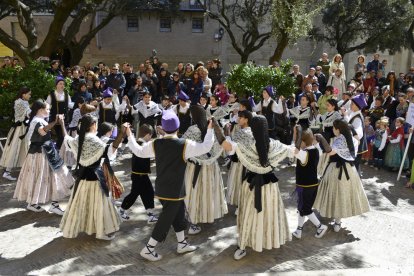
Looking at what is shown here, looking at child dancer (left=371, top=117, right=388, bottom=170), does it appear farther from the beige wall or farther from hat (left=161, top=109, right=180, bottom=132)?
the beige wall

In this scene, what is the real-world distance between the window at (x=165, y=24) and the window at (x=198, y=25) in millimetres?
1424

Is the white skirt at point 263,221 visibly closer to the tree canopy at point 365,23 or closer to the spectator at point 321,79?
the spectator at point 321,79

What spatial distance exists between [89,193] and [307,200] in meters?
2.98

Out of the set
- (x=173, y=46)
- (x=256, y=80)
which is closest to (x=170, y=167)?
(x=256, y=80)

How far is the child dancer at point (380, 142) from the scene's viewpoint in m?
10.3

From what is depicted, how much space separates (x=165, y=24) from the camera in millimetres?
26891

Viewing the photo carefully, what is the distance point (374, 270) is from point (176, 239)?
262 cm

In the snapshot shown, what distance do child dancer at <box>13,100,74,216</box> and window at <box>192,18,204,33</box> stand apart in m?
20.8

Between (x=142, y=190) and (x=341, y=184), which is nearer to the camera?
(x=341, y=184)

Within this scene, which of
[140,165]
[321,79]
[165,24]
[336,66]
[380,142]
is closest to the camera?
[140,165]

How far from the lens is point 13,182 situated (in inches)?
361

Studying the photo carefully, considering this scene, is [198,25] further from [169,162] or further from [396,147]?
[169,162]

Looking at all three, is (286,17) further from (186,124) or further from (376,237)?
(376,237)

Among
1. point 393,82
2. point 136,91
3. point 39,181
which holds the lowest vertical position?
point 39,181
